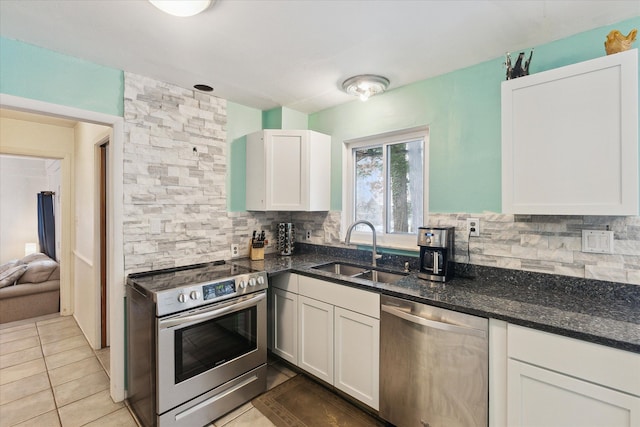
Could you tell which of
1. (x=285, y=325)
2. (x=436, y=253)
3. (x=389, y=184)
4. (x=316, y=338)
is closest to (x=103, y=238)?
(x=285, y=325)

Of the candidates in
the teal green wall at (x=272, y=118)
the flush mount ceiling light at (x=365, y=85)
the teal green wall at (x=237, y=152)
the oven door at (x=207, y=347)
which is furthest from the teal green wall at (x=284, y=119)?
the oven door at (x=207, y=347)

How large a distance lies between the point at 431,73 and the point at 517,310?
5.45ft

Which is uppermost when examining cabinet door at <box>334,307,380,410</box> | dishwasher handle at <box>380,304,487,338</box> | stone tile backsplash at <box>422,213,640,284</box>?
stone tile backsplash at <box>422,213,640,284</box>

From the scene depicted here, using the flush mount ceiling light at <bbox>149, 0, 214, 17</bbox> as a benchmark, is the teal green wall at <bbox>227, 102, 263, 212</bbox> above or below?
below

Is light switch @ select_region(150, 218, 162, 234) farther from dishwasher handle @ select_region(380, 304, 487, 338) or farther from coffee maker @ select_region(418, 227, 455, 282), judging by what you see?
coffee maker @ select_region(418, 227, 455, 282)

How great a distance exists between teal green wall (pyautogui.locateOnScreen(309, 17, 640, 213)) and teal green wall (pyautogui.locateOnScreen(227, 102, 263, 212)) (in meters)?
1.34

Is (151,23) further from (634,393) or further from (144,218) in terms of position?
(634,393)

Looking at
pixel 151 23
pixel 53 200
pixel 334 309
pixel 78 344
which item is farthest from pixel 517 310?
pixel 53 200

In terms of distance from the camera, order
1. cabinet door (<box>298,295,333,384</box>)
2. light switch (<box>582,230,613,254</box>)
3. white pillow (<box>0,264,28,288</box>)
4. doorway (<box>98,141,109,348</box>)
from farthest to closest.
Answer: white pillow (<box>0,264,28,288</box>) < doorway (<box>98,141,109,348</box>) < cabinet door (<box>298,295,333,384</box>) < light switch (<box>582,230,613,254</box>)

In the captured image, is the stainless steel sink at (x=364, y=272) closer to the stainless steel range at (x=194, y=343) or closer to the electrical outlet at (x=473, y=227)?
the electrical outlet at (x=473, y=227)

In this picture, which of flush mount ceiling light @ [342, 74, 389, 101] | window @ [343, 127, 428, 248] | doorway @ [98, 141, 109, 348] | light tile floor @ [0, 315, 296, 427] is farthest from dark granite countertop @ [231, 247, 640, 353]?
doorway @ [98, 141, 109, 348]

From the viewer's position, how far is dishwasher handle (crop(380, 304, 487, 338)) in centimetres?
144

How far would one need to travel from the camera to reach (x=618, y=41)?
53.8 inches

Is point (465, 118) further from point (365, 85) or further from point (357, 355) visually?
point (357, 355)
